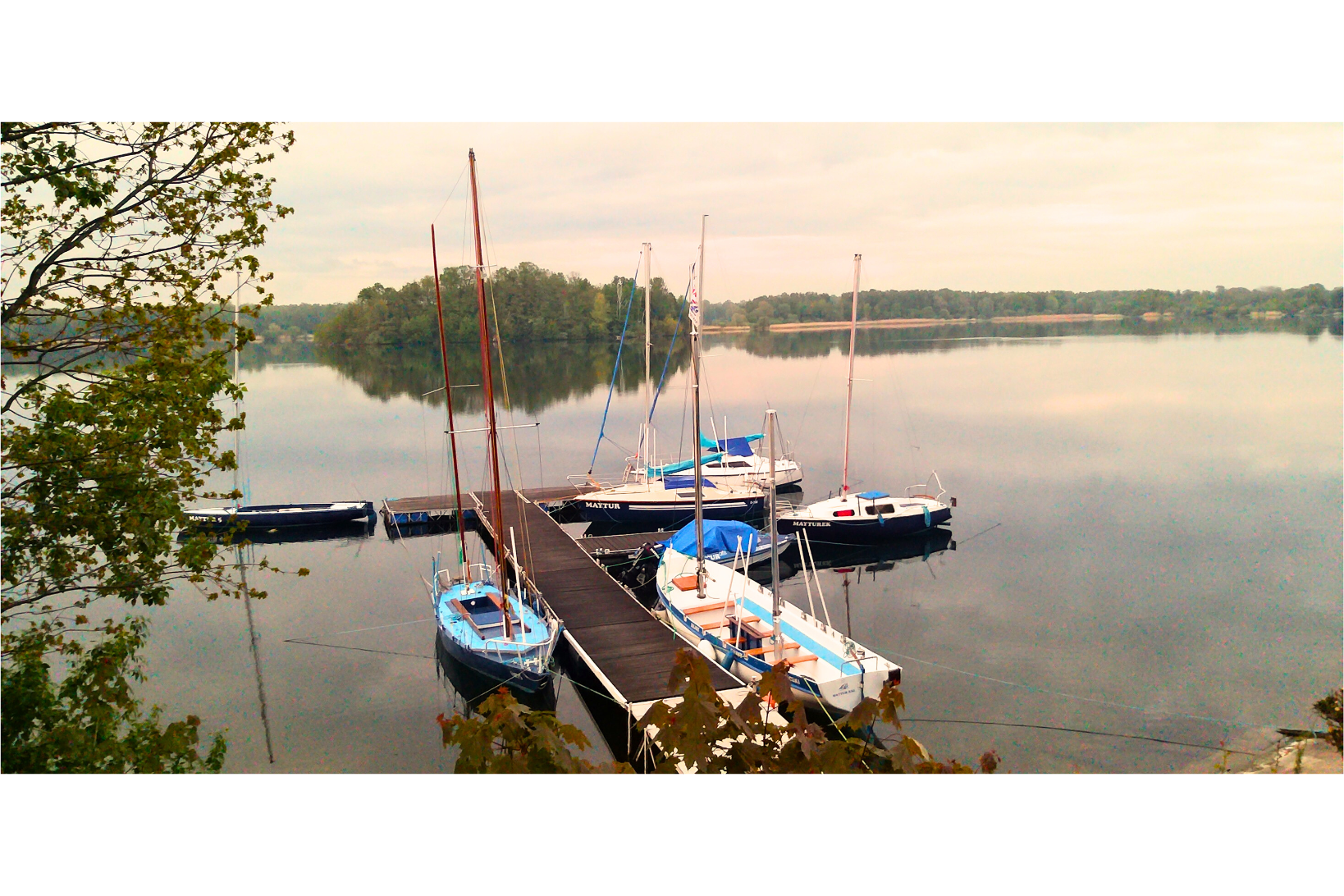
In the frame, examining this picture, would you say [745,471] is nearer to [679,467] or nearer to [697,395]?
[679,467]

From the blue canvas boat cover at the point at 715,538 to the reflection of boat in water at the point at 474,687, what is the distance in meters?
4.34

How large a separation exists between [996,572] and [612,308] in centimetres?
→ 2492

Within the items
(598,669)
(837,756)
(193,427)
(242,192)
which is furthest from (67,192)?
(598,669)

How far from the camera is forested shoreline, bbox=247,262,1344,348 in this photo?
20.4 metres

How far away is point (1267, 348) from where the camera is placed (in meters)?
46.7

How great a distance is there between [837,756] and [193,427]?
4.17 meters

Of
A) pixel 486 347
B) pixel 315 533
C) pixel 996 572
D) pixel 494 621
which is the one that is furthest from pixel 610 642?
pixel 315 533

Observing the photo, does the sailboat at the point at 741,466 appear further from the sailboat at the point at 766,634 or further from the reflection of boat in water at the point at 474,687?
the reflection of boat in water at the point at 474,687

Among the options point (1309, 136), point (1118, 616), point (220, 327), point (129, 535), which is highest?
point (1309, 136)

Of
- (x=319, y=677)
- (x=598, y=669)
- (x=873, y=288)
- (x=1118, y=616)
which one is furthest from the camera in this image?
(x=873, y=288)

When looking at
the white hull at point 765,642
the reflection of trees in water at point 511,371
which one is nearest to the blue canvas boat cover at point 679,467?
the white hull at point 765,642

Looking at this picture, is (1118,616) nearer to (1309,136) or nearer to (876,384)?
(1309,136)

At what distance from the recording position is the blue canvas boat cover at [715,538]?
1538 cm

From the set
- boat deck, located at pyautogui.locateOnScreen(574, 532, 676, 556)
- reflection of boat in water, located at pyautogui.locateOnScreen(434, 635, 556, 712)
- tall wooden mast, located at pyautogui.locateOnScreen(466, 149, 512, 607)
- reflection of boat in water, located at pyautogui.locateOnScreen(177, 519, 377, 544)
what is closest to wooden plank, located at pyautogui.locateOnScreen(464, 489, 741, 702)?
tall wooden mast, located at pyautogui.locateOnScreen(466, 149, 512, 607)
